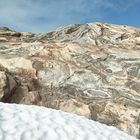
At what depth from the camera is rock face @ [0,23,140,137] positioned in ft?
36.4

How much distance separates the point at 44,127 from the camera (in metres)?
3.79

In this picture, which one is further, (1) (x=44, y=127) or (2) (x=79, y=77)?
(2) (x=79, y=77)

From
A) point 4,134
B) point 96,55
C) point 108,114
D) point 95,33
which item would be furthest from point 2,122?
point 95,33

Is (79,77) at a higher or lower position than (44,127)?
lower

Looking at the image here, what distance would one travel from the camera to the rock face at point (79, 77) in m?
11.1

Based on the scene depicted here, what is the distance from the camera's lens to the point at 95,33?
48.4ft

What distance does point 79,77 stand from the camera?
12156 millimetres

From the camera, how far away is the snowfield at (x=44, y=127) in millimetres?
3533

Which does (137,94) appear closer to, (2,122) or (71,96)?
(71,96)

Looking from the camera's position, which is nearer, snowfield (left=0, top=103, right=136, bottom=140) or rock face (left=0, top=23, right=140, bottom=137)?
snowfield (left=0, top=103, right=136, bottom=140)

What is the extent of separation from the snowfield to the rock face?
6363 millimetres

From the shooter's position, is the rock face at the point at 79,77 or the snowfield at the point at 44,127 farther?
the rock face at the point at 79,77

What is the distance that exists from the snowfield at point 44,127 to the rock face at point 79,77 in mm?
6363

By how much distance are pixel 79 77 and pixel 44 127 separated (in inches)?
331
